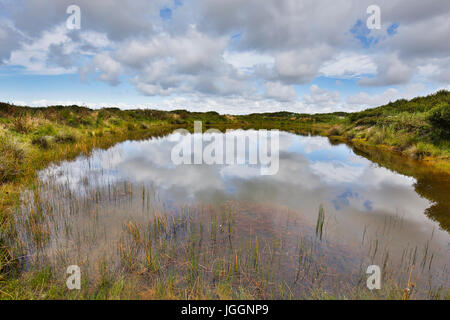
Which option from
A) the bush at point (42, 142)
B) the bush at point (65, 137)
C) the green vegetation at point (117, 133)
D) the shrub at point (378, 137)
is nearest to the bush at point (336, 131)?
the green vegetation at point (117, 133)

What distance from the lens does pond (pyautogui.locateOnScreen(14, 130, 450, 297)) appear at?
3564 millimetres

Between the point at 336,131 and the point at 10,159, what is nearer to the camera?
the point at 10,159

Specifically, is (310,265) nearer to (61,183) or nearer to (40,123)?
(61,183)

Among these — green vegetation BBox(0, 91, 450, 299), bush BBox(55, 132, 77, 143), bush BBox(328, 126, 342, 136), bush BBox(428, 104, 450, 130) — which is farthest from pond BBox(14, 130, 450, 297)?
bush BBox(328, 126, 342, 136)

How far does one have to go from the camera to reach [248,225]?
198 inches

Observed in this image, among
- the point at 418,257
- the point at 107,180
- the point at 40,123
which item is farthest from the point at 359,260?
the point at 40,123

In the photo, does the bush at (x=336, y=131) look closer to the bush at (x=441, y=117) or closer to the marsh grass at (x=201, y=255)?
the bush at (x=441, y=117)

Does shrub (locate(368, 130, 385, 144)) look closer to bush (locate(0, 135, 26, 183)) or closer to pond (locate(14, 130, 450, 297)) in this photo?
pond (locate(14, 130, 450, 297))

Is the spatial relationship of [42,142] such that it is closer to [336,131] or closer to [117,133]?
[117,133]

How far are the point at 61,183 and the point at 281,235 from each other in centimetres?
740

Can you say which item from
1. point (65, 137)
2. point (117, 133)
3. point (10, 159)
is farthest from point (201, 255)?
point (117, 133)

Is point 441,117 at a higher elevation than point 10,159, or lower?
higher

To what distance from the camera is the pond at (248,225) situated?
140 inches
